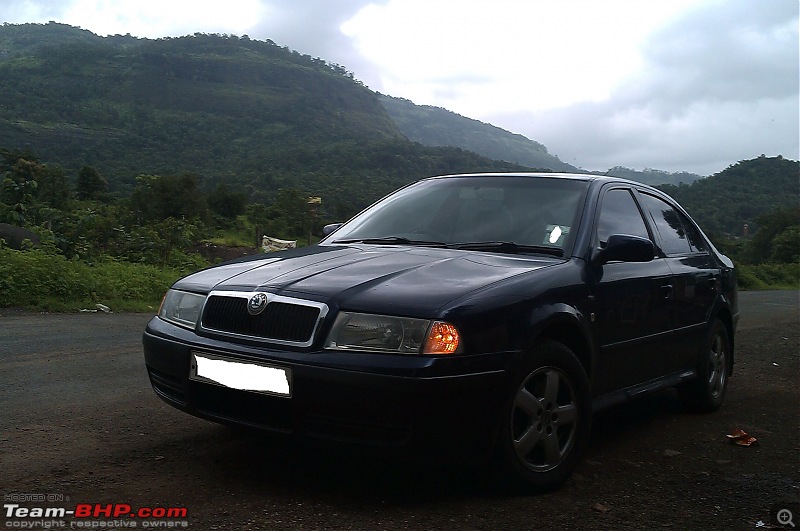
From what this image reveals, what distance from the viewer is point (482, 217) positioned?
4.43 m

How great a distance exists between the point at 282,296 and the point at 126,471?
110 cm

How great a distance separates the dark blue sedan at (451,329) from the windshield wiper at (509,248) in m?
0.01

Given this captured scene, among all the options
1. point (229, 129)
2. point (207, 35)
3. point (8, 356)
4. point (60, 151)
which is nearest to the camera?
point (8, 356)

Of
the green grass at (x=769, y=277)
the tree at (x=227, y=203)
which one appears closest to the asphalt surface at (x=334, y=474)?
the green grass at (x=769, y=277)

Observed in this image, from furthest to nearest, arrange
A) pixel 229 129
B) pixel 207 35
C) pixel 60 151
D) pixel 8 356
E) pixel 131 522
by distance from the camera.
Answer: pixel 207 35 → pixel 229 129 → pixel 60 151 → pixel 8 356 → pixel 131 522

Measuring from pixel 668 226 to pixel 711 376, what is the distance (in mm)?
1079

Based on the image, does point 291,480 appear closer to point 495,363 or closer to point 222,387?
point 222,387

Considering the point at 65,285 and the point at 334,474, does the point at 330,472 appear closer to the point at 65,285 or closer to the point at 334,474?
the point at 334,474

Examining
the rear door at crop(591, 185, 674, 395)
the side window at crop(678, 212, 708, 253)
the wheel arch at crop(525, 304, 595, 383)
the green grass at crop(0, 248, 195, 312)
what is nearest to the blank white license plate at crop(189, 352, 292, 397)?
the wheel arch at crop(525, 304, 595, 383)

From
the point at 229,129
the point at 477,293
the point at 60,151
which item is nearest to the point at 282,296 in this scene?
the point at 477,293

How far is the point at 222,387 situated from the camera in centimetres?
329

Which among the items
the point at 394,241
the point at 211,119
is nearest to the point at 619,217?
the point at 394,241

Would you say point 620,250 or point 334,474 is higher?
point 620,250

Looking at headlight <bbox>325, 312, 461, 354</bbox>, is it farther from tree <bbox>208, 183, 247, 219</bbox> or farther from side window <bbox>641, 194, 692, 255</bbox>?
tree <bbox>208, 183, 247, 219</bbox>
